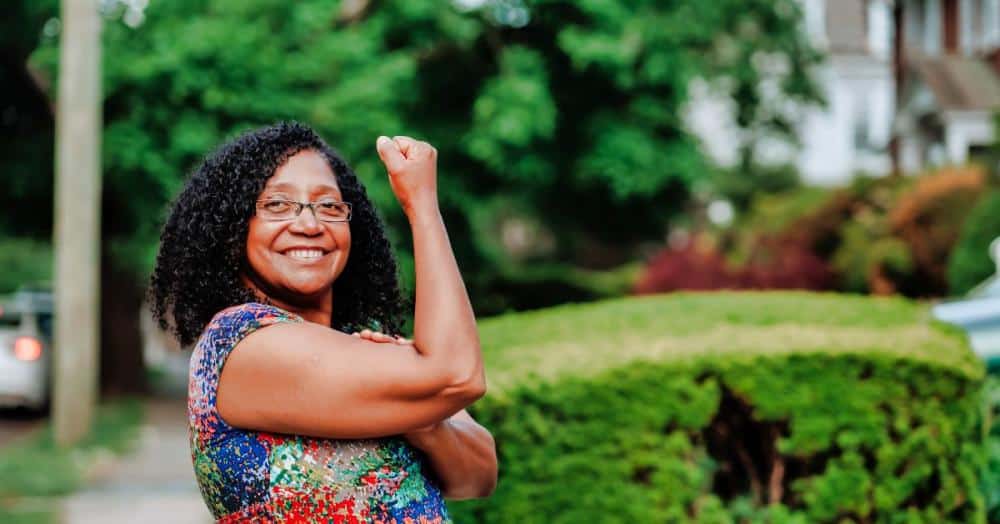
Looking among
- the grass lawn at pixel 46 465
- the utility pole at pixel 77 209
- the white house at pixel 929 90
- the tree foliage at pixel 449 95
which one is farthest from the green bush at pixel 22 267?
the utility pole at pixel 77 209

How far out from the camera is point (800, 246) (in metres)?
18.5

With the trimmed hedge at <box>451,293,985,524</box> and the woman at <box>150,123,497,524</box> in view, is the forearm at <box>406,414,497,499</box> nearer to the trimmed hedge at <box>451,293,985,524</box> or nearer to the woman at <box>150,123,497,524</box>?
the woman at <box>150,123,497,524</box>

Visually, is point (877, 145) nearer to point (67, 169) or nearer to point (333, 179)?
point (67, 169)

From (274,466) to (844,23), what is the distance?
1667 inches

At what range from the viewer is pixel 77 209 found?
11.4m

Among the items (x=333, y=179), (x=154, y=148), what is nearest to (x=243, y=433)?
(x=333, y=179)

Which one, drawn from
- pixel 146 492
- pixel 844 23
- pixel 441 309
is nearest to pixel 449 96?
pixel 146 492

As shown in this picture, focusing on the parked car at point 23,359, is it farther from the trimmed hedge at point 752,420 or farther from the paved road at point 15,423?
the trimmed hedge at point 752,420

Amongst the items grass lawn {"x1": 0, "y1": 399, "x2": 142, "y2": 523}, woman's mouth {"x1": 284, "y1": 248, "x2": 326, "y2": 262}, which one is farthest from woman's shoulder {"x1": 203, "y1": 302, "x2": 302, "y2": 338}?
grass lawn {"x1": 0, "y1": 399, "x2": 142, "y2": 523}

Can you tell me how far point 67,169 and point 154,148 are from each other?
1.39m

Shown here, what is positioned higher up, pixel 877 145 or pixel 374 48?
pixel 374 48

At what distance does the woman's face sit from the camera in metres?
2.09

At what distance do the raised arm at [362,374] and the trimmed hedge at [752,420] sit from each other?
8.13 ft

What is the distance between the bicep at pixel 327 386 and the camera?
6.16 ft
